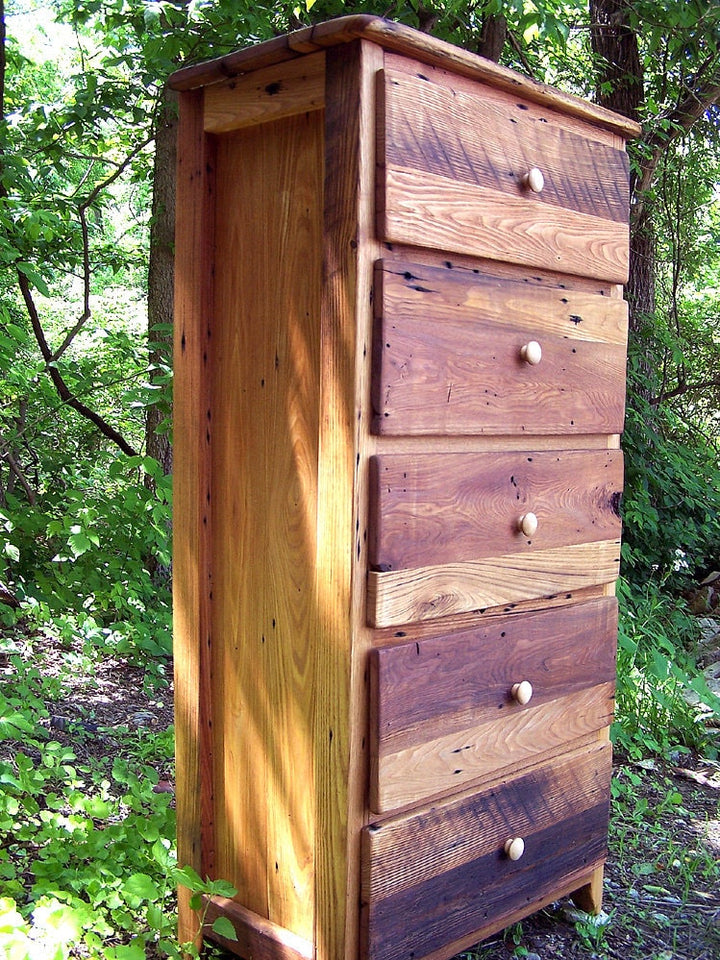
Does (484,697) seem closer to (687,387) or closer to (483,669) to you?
(483,669)

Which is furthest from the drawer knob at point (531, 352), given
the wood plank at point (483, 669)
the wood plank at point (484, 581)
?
the wood plank at point (483, 669)

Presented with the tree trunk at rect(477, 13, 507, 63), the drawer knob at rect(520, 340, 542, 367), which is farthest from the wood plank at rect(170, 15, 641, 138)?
the tree trunk at rect(477, 13, 507, 63)

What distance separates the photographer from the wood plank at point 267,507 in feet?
5.54

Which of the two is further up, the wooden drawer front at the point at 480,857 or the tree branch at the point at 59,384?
the tree branch at the point at 59,384

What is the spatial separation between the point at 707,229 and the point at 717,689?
4.36 meters

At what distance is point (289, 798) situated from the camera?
5.73 feet

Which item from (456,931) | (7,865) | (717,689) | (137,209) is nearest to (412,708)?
(456,931)

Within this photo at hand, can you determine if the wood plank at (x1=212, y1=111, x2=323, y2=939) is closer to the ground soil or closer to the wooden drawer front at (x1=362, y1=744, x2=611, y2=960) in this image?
the wooden drawer front at (x1=362, y1=744, x2=611, y2=960)

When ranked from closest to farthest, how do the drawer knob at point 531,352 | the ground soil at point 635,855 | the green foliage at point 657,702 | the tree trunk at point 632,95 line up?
1. the drawer knob at point 531,352
2. the ground soil at point 635,855
3. the green foliage at point 657,702
4. the tree trunk at point 632,95

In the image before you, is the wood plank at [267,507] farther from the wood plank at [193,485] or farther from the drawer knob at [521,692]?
the drawer knob at [521,692]

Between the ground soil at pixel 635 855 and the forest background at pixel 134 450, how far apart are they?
9 centimetres

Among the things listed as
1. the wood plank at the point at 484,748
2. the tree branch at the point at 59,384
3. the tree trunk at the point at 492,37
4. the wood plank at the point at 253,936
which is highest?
the tree trunk at the point at 492,37

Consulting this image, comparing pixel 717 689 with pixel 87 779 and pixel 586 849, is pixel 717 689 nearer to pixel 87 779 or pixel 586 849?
pixel 586 849

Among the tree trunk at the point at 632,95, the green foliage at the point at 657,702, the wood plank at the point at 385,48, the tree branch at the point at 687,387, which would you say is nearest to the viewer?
the wood plank at the point at 385,48
